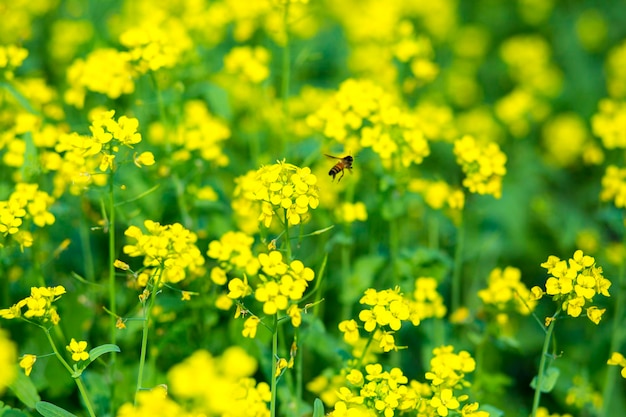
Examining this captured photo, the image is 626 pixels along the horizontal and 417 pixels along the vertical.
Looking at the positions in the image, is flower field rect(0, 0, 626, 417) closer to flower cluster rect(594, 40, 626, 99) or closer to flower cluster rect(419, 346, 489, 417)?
flower cluster rect(419, 346, 489, 417)

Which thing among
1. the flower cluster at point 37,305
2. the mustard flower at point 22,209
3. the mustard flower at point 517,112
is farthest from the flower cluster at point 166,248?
the mustard flower at point 517,112

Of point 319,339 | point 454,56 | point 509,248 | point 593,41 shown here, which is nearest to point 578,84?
point 593,41

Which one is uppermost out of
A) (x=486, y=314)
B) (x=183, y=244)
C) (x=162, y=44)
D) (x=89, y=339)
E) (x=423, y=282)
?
(x=162, y=44)

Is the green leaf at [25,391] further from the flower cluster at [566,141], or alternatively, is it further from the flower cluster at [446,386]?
the flower cluster at [566,141]

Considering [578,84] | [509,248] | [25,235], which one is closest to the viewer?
[25,235]

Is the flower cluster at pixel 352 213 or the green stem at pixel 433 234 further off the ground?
the flower cluster at pixel 352 213

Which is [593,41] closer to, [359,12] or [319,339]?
[359,12]

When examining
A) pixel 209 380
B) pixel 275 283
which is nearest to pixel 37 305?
pixel 275 283

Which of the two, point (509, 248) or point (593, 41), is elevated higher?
point (593, 41)
